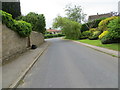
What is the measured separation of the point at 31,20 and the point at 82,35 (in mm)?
18092

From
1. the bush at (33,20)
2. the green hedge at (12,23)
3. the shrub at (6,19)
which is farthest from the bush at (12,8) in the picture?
the shrub at (6,19)

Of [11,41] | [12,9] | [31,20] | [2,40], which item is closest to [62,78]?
[2,40]

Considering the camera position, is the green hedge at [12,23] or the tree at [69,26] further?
the tree at [69,26]

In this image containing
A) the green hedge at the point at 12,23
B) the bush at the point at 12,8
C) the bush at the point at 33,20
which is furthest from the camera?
the bush at the point at 33,20

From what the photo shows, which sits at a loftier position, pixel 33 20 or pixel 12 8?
pixel 12 8

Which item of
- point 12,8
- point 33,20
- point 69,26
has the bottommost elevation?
point 33,20

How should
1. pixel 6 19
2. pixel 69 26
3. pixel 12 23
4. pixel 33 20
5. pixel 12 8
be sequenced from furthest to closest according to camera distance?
1. pixel 69 26
2. pixel 33 20
3. pixel 12 8
4. pixel 12 23
5. pixel 6 19

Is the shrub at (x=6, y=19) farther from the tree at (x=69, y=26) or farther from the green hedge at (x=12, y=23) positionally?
the tree at (x=69, y=26)

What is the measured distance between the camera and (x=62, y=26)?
30.9 m

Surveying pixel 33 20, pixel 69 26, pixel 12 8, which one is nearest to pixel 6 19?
pixel 33 20

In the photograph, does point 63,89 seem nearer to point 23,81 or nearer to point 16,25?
point 23,81

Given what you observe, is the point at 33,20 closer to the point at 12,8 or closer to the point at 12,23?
the point at 12,8

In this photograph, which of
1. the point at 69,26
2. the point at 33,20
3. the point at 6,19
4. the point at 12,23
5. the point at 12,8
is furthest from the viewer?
the point at 69,26

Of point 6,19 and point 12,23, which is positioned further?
point 12,23
